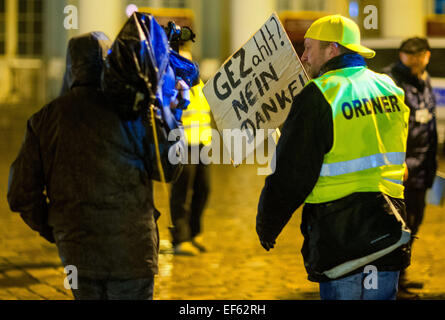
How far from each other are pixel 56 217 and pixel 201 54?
2035 cm

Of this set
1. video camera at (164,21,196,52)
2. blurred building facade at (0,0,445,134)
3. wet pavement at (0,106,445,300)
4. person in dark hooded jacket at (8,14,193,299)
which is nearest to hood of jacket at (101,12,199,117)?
person in dark hooded jacket at (8,14,193,299)

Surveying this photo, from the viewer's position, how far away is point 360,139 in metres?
3.49

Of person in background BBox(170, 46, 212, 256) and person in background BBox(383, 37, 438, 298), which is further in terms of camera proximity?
person in background BBox(170, 46, 212, 256)

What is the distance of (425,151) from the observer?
247 inches

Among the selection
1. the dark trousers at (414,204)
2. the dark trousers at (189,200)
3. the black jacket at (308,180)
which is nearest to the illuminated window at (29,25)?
the dark trousers at (189,200)

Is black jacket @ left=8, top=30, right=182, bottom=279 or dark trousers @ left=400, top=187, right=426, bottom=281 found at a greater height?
black jacket @ left=8, top=30, right=182, bottom=279

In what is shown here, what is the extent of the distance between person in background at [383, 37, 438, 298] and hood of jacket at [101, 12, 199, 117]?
3206 millimetres

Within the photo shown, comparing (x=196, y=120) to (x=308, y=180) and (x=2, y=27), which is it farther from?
(x=2, y=27)

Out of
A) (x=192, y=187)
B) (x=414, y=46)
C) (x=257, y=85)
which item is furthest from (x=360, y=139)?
(x=192, y=187)

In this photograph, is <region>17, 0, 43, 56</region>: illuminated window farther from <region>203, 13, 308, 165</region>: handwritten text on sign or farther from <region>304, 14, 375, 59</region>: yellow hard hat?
<region>304, 14, 375, 59</region>: yellow hard hat

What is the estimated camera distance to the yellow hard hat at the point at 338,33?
364 cm

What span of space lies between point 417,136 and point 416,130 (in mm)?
46

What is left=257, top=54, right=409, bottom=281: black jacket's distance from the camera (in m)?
3.40

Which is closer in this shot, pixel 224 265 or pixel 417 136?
pixel 417 136
